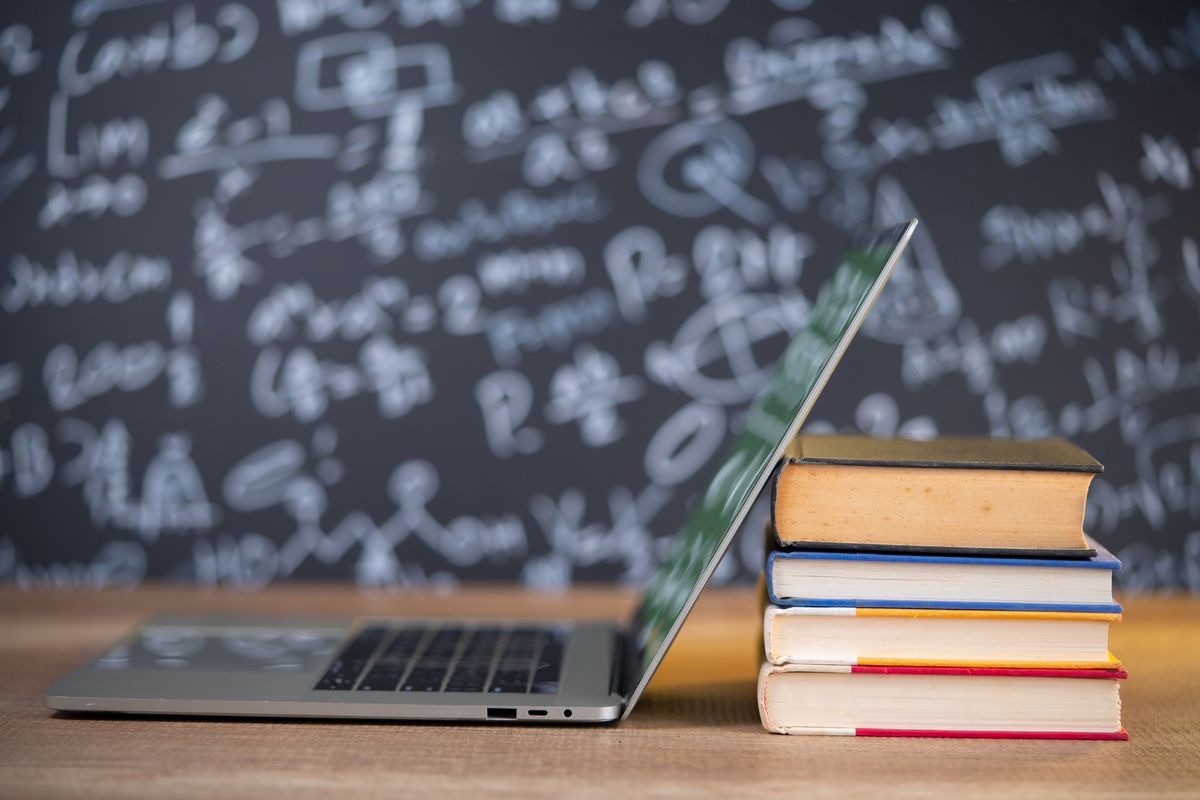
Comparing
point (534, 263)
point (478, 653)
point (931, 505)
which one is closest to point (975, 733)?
point (931, 505)

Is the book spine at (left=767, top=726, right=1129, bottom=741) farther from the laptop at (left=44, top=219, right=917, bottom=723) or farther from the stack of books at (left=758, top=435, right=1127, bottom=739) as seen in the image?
the laptop at (left=44, top=219, right=917, bottom=723)

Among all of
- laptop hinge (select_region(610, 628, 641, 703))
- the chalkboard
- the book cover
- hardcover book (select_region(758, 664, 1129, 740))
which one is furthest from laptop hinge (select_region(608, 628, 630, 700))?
the chalkboard

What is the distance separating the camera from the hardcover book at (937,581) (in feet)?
2.87

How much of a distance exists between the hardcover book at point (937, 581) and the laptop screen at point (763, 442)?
0.07 metres

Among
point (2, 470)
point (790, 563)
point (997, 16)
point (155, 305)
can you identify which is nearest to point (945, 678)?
point (790, 563)

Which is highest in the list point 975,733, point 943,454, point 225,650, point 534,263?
point 534,263

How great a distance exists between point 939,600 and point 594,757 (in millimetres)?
297

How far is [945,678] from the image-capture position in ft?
2.91

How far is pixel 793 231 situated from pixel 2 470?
120 centimetres

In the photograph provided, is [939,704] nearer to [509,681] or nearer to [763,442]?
[763,442]

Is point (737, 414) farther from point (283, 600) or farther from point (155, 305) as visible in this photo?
point (155, 305)

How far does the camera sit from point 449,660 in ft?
3.40

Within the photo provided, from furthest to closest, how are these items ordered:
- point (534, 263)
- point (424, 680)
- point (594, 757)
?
point (534, 263)
point (424, 680)
point (594, 757)

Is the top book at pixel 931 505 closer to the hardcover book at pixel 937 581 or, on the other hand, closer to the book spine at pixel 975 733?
the hardcover book at pixel 937 581
